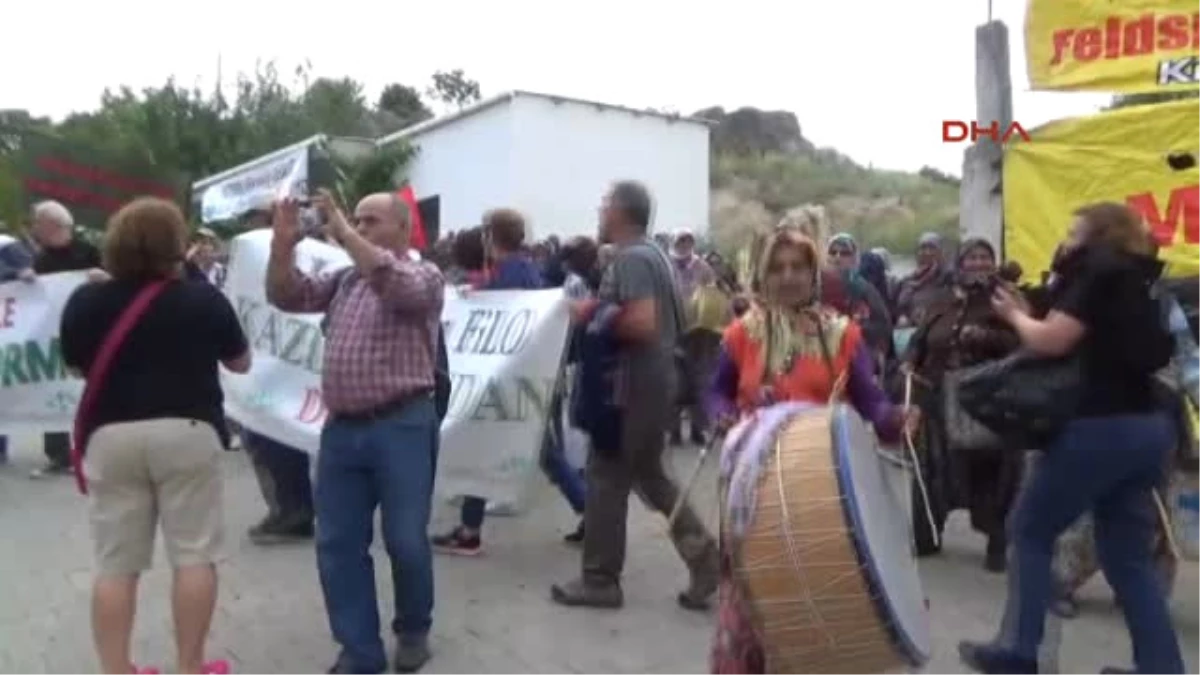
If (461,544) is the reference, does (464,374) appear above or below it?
above

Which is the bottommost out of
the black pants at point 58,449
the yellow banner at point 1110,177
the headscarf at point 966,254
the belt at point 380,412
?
the black pants at point 58,449

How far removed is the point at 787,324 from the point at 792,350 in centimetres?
9

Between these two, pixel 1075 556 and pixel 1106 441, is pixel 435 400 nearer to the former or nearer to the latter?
pixel 1106 441

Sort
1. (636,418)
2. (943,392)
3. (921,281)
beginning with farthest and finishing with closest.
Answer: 1. (921,281)
2. (943,392)
3. (636,418)

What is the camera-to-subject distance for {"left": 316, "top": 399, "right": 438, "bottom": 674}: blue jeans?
18.8 ft

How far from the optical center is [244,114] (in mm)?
39781

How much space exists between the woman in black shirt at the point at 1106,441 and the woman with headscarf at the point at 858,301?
3.55 meters

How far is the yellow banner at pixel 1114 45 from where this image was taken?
760 centimetres

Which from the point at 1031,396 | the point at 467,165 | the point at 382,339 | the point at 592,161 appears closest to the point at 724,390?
the point at 1031,396

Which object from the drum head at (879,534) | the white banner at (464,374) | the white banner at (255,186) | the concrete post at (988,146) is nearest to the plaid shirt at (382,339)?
the white banner at (464,374)

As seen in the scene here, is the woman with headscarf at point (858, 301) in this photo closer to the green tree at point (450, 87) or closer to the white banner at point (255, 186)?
the white banner at point (255, 186)

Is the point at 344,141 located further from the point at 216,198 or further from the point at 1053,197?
the point at 1053,197

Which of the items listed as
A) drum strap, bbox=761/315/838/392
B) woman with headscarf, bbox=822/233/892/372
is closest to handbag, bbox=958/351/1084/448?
drum strap, bbox=761/315/838/392

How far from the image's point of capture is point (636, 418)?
671cm
